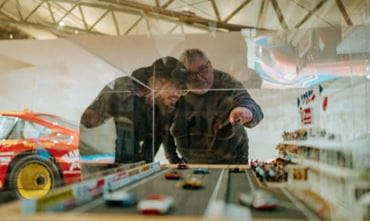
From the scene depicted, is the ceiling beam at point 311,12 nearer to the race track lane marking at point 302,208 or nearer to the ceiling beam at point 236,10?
the ceiling beam at point 236,10

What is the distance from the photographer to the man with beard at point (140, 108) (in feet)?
16.9

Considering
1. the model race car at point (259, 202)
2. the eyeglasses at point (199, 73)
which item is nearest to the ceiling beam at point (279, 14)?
the eyeglasses at point (199, 73)

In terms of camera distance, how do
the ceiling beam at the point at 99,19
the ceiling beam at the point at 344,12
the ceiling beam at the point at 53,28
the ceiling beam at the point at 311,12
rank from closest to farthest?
the ceiling beam at the point at 344,12 < the ceiling beam at the point at 311,12 < the ceiling beam at the point at 99,19 < the ceiling beam at the point at 53,28

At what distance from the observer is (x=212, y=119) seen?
5.12m

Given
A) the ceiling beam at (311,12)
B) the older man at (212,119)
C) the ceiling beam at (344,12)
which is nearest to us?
the ceiling beam at (344,12)

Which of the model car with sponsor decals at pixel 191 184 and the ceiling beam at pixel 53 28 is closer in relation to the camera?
the model car with sponsor decals at pixel 191 184

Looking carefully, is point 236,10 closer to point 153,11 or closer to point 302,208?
point 153,11

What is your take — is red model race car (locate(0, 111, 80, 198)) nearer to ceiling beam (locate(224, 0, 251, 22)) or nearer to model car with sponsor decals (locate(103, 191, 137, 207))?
ceiling beam (locate(224, 0, 251, 22))

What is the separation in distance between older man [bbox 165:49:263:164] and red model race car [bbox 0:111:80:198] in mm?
1427

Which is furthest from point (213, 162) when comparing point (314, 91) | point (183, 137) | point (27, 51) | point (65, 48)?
point (27, 51)

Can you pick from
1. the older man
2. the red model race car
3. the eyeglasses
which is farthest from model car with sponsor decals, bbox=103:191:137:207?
the eyeglasses

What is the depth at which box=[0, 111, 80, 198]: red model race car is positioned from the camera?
4.76 m

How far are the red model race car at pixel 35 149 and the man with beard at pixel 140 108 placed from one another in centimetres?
25

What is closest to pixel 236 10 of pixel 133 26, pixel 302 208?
pixel 133 26
